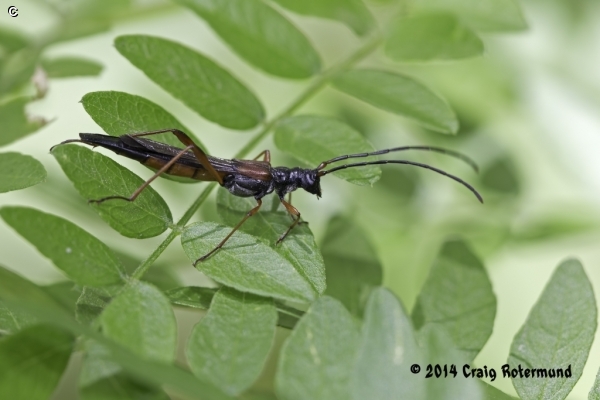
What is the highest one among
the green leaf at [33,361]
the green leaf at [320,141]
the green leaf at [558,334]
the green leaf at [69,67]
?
the green leaf at [69,67]

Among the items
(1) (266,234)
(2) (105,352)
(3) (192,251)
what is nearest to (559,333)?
(1) (266,234)

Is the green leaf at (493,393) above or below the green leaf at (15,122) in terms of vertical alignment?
below

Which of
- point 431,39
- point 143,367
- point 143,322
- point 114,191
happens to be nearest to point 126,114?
point 114,191

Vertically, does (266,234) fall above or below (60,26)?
below

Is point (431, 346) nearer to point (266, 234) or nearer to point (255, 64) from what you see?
point (266, 234)

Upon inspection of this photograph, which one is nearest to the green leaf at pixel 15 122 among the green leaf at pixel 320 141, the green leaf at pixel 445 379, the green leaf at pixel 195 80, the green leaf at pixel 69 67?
the green leaf at pixel 69 67

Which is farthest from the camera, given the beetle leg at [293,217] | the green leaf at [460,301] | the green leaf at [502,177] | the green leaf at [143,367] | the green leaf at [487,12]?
the green leaf at [502,177]

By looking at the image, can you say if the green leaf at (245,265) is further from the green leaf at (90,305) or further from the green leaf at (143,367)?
the green leaf at (143,367)
